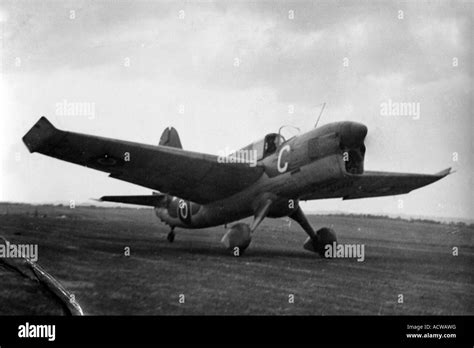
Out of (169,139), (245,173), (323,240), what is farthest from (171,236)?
(323,240)

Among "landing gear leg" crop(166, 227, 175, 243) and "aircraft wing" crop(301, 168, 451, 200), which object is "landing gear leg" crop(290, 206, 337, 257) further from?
"landing gear leg" crop(166, 227, 175, 243)

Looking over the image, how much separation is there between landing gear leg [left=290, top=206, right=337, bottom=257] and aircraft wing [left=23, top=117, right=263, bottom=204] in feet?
3.91

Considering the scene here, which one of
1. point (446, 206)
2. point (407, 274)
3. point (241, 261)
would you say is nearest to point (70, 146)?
point (241, 261)

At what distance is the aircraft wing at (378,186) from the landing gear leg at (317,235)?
20.7 inches

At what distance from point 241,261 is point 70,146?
10.9 feet

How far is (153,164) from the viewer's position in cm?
891

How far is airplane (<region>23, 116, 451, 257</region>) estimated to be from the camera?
26.0ft

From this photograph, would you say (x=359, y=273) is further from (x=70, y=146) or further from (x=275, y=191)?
(x=70, y=146)

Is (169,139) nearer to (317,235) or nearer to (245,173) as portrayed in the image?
(245,173)

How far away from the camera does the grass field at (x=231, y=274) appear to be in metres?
6.47

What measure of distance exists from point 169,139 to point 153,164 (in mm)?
1609

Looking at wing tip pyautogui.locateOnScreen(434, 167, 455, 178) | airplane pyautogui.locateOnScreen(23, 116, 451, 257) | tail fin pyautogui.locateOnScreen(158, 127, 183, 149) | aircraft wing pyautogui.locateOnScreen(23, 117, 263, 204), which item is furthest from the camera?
tail fin pyautogui.locateOnScreen(158, 127, 183, 149)

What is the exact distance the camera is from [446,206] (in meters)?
8.15
